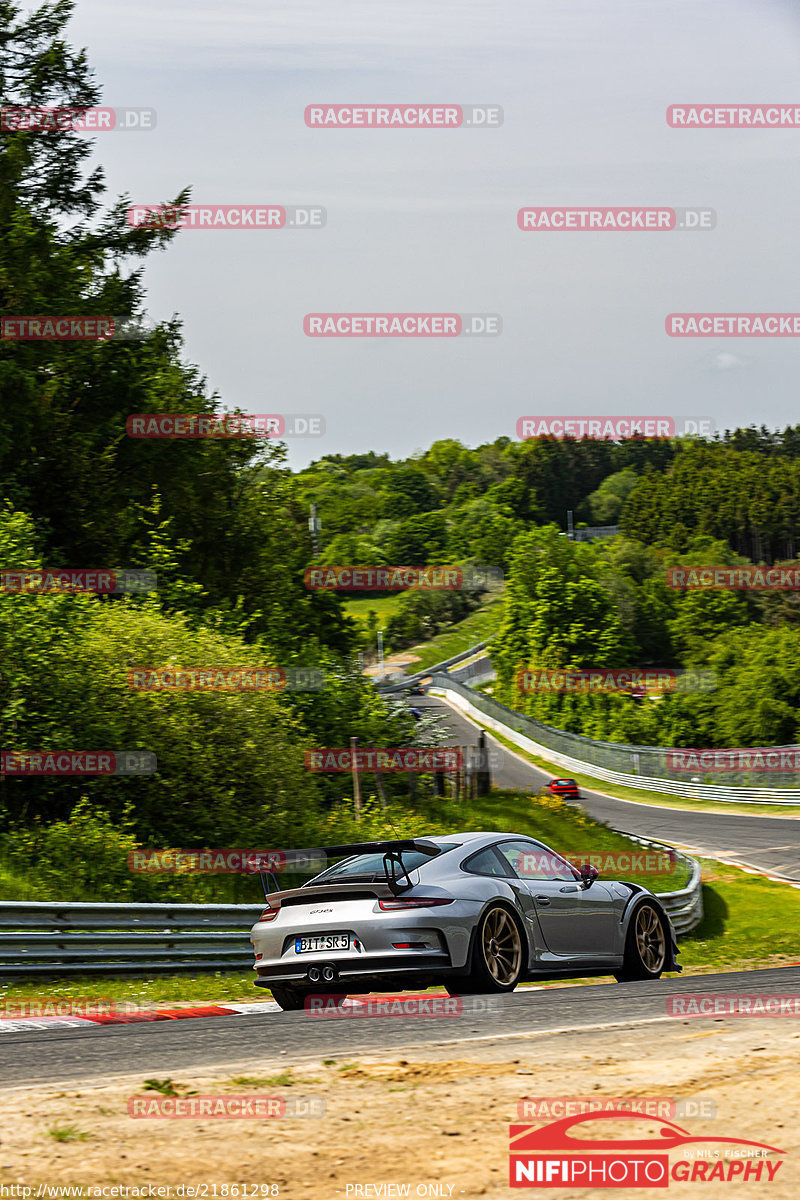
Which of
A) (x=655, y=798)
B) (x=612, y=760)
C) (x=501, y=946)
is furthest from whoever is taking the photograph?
(x=612, y=760)

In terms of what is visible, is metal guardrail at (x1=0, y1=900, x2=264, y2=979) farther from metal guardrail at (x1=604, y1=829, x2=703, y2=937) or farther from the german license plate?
metal guardrail at (x1=604, y1=829, x2=703, y2=937)

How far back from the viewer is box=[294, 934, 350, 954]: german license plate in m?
7.98

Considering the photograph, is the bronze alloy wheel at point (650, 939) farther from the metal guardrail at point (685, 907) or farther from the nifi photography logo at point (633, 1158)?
the metal guardrail at point (685, 907)

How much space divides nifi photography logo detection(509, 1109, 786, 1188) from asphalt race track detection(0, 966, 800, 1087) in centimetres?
186

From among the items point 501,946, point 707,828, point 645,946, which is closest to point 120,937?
point 501,946

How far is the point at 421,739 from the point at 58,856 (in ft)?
62.5

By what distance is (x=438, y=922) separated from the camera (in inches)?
309

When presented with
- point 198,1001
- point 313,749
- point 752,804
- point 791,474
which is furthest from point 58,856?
point 791,474

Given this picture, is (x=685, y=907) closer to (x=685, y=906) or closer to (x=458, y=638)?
(x=685, y=906)

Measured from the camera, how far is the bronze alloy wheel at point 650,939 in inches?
388

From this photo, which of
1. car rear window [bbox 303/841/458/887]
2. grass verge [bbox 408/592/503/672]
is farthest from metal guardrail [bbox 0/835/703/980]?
grass verge [bbox 408/592/503/672]

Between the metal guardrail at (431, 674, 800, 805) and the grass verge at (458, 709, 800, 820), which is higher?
the metal guardrail at (431, 674, 800, 805)

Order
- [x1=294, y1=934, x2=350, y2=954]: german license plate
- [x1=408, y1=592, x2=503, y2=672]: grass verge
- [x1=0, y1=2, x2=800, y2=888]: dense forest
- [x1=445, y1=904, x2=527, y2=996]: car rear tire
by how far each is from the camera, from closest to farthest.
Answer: [x1=294, y1=934, x2=350, y2=954]: german license plate < [x1=445, y1=904, x2=527, y2=996]: car rear tire < [x1=0, y1=2, x2=800, y2=888]: dense forest < [x1=408, y1=592, x2=503, y2=672]: grass verge

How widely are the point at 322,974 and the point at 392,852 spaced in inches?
36.7
